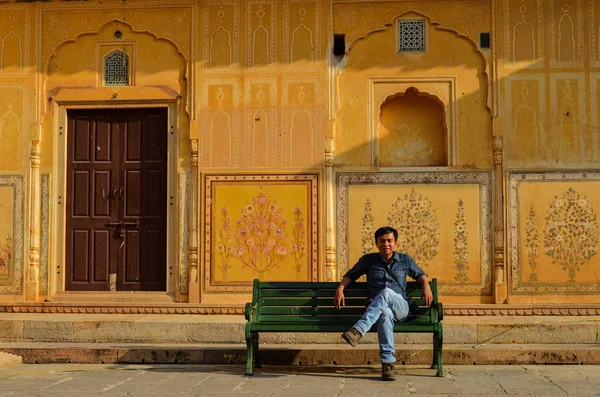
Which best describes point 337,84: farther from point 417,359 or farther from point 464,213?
point 417,359

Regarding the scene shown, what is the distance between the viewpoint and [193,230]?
1080cm

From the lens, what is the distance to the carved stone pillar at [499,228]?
10391 millimetres

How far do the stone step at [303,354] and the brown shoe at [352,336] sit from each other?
1.03 m

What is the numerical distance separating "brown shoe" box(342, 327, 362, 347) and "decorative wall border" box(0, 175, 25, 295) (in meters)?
5.47

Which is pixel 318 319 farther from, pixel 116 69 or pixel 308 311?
pixel 116 69

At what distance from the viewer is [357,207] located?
1066cm

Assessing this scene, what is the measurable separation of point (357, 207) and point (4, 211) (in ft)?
14.4

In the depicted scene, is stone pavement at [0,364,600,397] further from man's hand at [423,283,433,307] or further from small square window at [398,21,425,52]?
small square window at [398,21,425,52]

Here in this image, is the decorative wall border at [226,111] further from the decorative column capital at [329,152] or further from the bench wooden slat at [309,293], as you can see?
the bench wooden slat at [309,293]

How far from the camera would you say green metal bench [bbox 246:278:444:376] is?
291 inches

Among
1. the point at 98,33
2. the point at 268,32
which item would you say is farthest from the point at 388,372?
the point at 98,33

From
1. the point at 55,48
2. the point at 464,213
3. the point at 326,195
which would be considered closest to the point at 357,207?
the point at 326,195

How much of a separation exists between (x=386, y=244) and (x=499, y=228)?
345 centimetres

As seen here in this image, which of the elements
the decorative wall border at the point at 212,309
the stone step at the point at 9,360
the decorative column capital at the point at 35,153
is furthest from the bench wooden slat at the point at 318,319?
the decorative column capital at the point at 35,153
